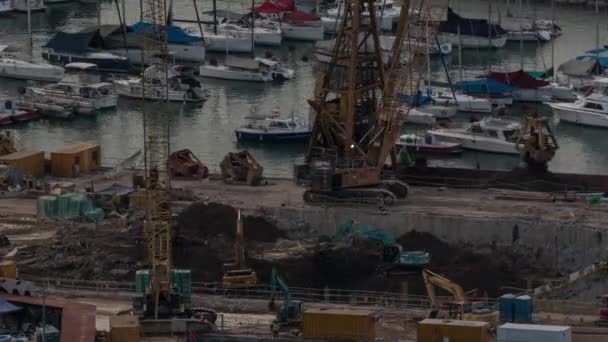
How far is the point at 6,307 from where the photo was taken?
196 ft

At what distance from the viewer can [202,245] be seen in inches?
2753

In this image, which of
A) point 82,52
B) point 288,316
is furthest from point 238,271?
point 82,52

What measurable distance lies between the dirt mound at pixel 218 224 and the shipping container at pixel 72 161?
24.7 ft

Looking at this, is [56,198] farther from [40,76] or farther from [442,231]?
[40,76]

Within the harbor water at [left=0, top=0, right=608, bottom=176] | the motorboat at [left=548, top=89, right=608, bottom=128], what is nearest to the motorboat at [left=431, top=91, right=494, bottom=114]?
the harbor water at [left=0, top=0, right=608, bottom=176]

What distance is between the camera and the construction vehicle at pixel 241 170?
7644cm

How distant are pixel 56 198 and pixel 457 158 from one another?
19282mm

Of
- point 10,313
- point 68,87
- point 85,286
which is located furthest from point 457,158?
point 10,313

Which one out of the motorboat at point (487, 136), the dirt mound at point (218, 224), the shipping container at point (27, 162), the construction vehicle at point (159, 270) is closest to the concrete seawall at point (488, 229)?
the dirt mound at point (218, 224)

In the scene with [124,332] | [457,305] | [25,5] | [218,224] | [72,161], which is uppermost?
[457,305]

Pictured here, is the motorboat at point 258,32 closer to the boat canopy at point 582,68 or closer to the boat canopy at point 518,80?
the boat canopy at point 582,68

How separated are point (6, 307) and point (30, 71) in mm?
42059

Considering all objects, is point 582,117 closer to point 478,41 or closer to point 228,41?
point 478,41

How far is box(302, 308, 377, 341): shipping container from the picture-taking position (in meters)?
58.2
